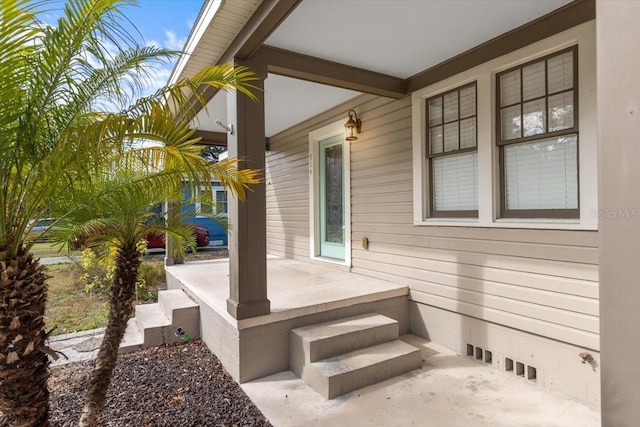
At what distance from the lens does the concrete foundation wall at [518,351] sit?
2.63 m

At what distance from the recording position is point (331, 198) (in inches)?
222

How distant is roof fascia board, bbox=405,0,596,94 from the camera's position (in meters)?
2.63

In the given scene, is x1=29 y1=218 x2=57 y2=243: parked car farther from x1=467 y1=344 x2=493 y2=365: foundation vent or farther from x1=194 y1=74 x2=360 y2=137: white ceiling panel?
x1=467 y1=344 x2=493 y2=365: foundation vent

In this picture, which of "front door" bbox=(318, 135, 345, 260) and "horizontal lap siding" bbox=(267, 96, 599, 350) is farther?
"front door" bbox=(318, 135, 345, 260)

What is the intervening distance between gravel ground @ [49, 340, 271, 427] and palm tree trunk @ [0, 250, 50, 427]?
0.83m

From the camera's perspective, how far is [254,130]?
3.10 m

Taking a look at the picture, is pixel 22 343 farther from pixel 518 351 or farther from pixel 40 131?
pixel 518 351

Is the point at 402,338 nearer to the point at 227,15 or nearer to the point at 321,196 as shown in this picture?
the point at 321,196

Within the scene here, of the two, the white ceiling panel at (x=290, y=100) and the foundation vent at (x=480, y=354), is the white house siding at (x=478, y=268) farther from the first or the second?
the white ceiling panel at (x=290, y=100)

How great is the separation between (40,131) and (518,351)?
377 cm

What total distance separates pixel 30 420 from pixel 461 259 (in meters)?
3.47

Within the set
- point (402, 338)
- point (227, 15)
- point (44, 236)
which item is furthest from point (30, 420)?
point (402, 338)

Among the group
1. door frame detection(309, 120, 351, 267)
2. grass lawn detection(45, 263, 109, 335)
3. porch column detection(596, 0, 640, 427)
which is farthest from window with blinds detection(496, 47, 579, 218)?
grass lawn detection(45, 263, 109, 335)

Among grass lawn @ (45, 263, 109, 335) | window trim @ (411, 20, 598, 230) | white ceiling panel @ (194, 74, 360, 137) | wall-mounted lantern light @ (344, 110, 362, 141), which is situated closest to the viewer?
window trim @ (411, 20, 598, 230)
